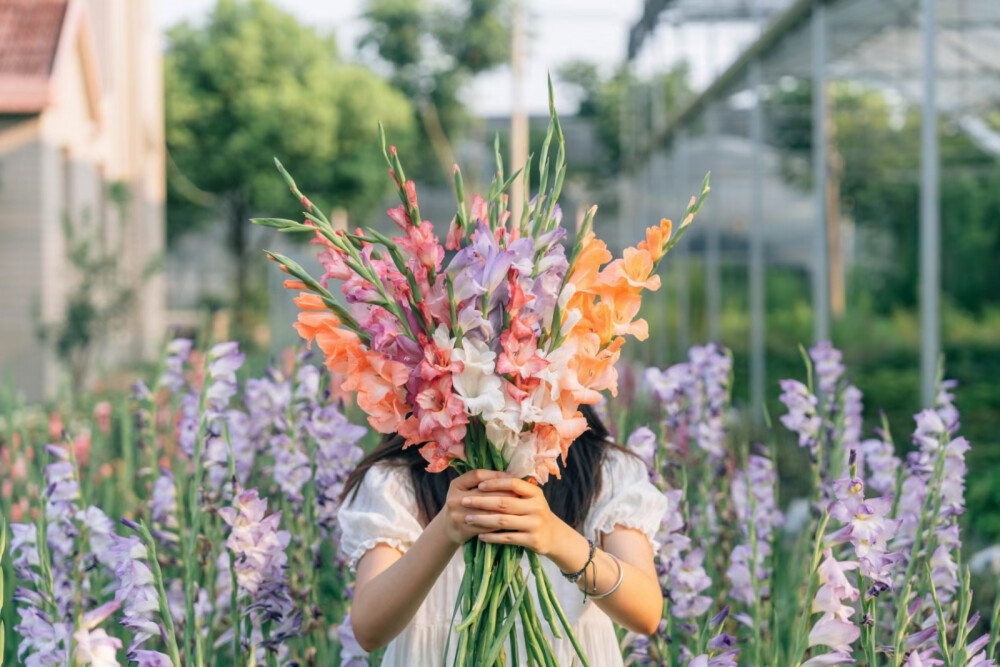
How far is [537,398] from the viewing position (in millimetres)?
1315

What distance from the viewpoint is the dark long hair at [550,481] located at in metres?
1.85

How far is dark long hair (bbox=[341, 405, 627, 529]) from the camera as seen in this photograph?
1.85 m

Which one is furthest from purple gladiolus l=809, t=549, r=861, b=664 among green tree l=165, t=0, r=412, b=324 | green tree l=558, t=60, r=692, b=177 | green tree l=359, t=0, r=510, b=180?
green tree l=359, t=0, r=510, b=180

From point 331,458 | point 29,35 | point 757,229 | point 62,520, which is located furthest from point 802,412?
point 29,35

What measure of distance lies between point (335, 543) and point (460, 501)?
129 cm

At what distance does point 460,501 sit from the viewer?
4.58ft

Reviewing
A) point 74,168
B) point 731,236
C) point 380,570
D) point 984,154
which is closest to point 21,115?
point 74,168

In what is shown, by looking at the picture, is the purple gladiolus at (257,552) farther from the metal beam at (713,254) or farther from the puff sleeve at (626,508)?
the metal beam at (713,254)

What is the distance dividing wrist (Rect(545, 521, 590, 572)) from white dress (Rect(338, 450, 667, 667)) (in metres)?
0.28

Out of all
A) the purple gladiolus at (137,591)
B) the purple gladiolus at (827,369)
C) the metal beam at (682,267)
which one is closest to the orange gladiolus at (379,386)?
the purple gladiolus at (137,591)

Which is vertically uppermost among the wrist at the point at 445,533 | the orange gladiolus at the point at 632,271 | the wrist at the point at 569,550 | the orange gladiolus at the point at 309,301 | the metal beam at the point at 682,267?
the orange gladiolus at the point at 632,271

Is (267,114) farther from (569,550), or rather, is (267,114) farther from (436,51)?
(569,550)

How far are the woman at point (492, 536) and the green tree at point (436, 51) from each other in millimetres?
29278

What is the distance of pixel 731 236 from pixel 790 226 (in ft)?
3.07
